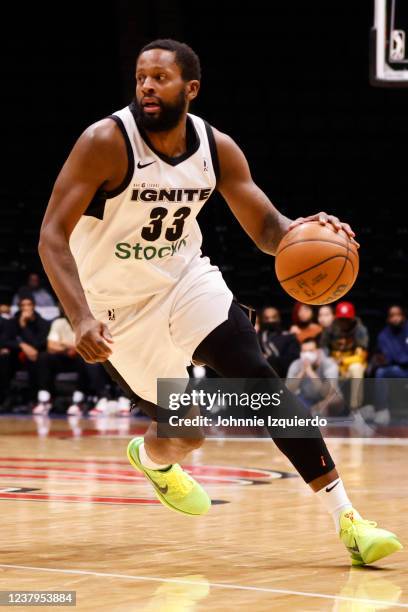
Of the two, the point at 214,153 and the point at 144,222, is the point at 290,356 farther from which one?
→ the point at 144,222

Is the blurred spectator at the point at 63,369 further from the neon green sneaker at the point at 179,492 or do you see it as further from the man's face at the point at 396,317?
the neon green sneaker at the point at 179,492

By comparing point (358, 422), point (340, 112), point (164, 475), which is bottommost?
point (358, 422)

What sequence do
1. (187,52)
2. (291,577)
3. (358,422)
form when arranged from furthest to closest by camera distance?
(358,422) < (187,52) < (291,577)

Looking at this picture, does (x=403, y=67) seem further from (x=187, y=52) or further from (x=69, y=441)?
(x=187, y=52)

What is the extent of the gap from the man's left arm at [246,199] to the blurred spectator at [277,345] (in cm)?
719

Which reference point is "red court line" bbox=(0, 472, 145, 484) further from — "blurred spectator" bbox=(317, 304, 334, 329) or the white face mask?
"blurred spectator" bbox=(317, 304, 334, 329)

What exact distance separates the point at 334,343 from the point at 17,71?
784 centimetres

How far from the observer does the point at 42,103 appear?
17172 mm

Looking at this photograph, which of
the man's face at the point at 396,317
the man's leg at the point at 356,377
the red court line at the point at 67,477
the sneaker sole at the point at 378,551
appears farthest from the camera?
the man's face at the point at 396,317

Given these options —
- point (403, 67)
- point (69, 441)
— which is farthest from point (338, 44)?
point (69, 441)

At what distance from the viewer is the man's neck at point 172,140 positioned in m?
4.50

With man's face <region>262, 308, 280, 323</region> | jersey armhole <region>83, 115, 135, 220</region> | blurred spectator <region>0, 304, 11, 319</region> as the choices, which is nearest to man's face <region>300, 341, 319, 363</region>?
man's face <region>262, 308, 280, 323</region>

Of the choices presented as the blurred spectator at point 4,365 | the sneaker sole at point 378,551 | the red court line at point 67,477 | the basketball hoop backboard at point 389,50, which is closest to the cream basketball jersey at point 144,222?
the sneaker sole at point 378,551

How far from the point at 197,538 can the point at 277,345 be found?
24.7ft
